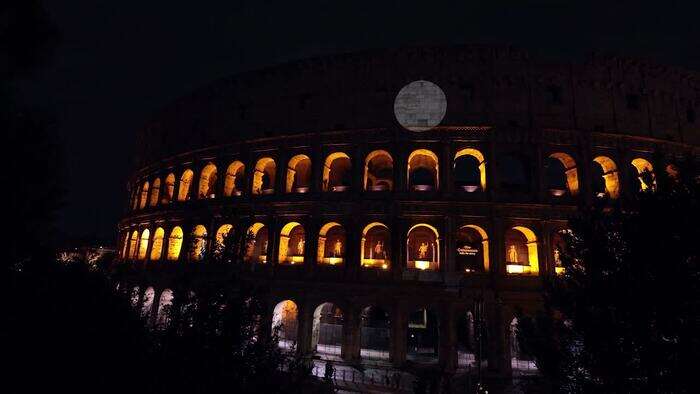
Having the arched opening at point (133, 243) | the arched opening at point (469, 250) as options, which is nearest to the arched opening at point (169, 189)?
the arched opening at point (133, 243)

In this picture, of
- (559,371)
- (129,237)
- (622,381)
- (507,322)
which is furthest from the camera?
(129,237)

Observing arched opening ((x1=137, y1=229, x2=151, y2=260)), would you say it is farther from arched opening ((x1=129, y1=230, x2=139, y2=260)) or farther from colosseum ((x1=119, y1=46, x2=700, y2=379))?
colosseum ((x1=119, y1=46, x2=700, y2=379))

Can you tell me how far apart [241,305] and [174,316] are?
1561 mm

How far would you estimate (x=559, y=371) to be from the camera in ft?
24.3

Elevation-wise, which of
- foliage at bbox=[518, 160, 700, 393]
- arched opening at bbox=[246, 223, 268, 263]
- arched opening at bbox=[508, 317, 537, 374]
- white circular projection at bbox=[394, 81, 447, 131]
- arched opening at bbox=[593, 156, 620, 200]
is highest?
white circular projection at bbox=[394, 81, 447, 131]

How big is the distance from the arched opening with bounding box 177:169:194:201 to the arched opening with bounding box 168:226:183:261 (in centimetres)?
231

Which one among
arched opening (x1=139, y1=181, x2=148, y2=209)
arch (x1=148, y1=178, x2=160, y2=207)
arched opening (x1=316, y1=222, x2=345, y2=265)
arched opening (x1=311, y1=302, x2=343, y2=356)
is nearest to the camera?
arched opening (x1=311, y1=302, x2=343, y2=356)

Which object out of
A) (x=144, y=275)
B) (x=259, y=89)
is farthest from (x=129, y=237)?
(x=259, y=89)

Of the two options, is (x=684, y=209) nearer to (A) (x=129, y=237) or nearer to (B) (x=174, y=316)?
(B) (x=174, y=316)

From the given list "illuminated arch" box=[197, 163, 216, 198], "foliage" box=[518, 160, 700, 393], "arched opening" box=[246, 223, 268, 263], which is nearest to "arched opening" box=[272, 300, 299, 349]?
"arched opening" box=[246, 223, 268, 263]

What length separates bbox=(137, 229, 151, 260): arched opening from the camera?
28.8m

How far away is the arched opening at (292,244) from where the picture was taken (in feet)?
72.0

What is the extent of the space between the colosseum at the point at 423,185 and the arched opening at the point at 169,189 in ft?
13.2

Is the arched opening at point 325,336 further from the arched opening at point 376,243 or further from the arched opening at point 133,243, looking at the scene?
the arched opening at point 133,243
